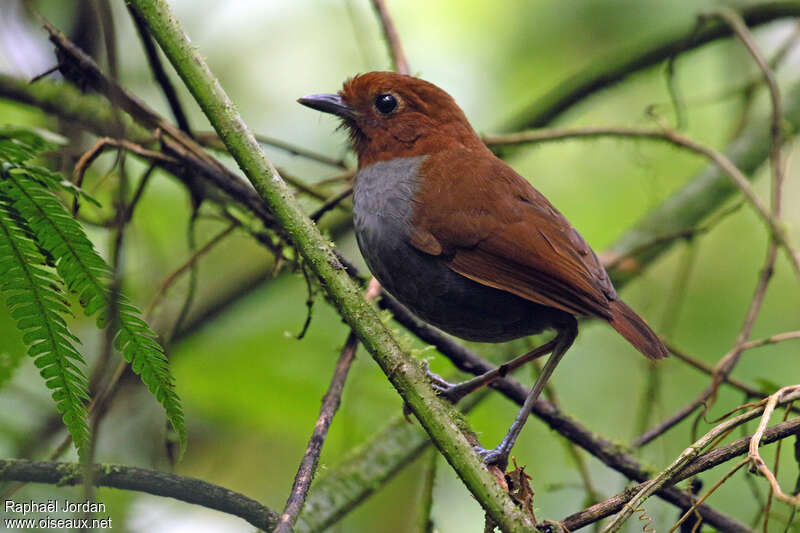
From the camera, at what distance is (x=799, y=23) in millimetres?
4223

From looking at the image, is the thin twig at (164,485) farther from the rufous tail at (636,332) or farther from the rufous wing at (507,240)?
the rufous tail at (636,332)

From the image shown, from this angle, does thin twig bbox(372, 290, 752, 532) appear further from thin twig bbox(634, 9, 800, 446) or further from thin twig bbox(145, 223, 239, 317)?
thin twig bbox(145, 223, 239, 317)

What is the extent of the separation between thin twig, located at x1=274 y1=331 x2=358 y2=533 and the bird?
32cm

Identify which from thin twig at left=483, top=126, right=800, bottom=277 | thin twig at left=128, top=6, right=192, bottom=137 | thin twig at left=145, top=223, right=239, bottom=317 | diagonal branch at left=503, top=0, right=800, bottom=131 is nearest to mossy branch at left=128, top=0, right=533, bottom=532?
thin twig at left=128, top=6, right=192, bottom=137

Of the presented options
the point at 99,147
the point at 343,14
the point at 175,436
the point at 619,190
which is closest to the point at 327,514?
the point at 175,436

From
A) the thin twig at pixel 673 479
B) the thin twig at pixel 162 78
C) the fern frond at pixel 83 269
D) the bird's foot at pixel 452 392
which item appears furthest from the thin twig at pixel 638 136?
the fern frond at pixel 83 269

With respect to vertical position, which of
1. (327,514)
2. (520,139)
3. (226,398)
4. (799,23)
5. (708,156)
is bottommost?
(327,514)

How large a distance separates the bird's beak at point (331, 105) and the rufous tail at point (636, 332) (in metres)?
1.28

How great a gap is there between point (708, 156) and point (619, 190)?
1.75 m

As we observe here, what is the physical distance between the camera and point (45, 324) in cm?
164

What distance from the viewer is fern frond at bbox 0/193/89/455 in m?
1.62

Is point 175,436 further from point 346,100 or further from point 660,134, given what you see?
point 660,134

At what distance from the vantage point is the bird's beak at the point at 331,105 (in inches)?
124

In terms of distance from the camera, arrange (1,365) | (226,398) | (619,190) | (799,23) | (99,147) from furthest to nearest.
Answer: (619,190)
(799,23)
(226,398)
(99,147)
(1,365)
